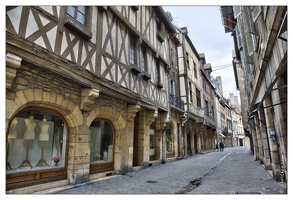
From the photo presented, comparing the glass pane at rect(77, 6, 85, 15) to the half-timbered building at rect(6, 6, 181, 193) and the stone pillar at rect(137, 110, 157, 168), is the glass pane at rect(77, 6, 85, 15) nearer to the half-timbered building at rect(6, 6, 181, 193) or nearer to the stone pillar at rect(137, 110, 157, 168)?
the half-timbered building at rect(6, 6, 181, 193)

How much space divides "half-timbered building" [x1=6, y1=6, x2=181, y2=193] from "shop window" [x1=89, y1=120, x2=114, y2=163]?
31 mm

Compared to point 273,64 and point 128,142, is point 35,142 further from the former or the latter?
point 273,64

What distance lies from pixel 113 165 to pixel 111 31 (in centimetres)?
460

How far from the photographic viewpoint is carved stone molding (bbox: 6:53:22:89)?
135 inches

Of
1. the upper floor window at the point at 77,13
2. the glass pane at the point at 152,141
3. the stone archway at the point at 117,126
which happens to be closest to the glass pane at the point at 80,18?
the upper floor window at the point at 77,13

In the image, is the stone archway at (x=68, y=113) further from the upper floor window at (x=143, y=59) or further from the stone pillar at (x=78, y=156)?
the upper floor window at (x=143, y=59)

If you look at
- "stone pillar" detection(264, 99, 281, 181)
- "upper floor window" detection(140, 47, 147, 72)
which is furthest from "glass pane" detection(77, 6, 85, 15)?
"stone pillar" detection(264, 99, 281, 181)

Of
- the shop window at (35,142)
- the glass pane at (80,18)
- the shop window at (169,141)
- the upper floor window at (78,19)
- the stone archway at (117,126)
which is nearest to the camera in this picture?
the shop window at (35,142)

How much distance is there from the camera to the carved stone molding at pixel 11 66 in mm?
3436

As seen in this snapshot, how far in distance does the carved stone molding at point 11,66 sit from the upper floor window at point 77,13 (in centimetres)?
214

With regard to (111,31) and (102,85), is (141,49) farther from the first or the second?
(102,85)

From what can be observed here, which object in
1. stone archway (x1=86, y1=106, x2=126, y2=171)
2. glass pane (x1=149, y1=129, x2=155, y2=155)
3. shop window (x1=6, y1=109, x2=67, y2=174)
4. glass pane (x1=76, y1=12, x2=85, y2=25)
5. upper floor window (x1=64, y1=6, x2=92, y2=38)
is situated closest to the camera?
shop window (x1=6, y1=109, x2=67, y2=174)

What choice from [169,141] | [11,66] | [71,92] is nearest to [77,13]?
[71,92]

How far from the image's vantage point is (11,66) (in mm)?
3510
